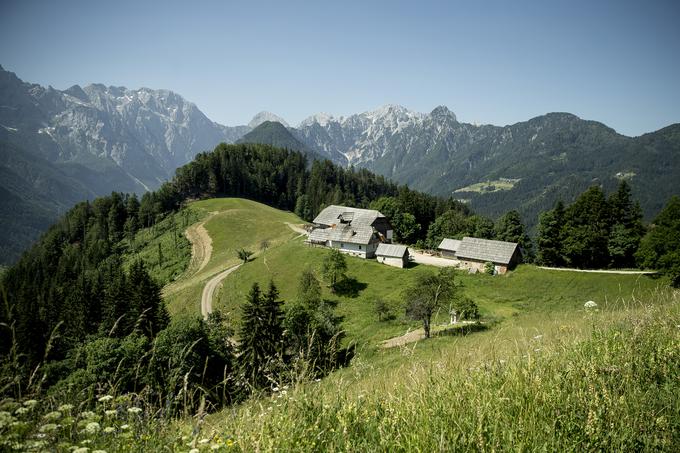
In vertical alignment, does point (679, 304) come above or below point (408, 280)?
above

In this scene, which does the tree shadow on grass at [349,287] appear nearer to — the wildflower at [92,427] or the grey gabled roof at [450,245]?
the grey gabled roof at [450,245]

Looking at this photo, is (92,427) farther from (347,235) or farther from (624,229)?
(624,229)

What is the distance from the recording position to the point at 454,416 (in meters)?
3.80

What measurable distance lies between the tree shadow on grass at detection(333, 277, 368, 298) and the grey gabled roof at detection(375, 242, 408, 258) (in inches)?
358

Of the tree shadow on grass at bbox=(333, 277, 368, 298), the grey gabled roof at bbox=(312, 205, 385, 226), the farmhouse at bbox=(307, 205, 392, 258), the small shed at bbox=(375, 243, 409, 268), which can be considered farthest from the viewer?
the grey gabled roof at bbox=(312, 205, 385, 226)

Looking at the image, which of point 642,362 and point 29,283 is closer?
point 642,362

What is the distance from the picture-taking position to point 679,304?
854 cm

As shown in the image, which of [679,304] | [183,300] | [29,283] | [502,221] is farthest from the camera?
[29,283]

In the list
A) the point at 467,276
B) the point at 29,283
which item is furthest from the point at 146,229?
the point at 467,276

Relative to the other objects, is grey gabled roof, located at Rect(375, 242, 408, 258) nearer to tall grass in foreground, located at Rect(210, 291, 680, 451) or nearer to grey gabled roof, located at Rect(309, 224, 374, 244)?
grey gabled roof, located at Rect(309, 224, 374, 244)

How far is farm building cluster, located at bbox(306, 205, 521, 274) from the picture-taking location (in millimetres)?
57500

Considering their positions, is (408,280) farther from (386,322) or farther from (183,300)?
(183,300)

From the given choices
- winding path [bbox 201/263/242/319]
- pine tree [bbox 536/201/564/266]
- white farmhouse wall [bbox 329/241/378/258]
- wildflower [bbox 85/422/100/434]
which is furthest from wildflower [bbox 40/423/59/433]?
pine tree [bbox 536/201/564/266]

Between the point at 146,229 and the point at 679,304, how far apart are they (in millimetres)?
118002
